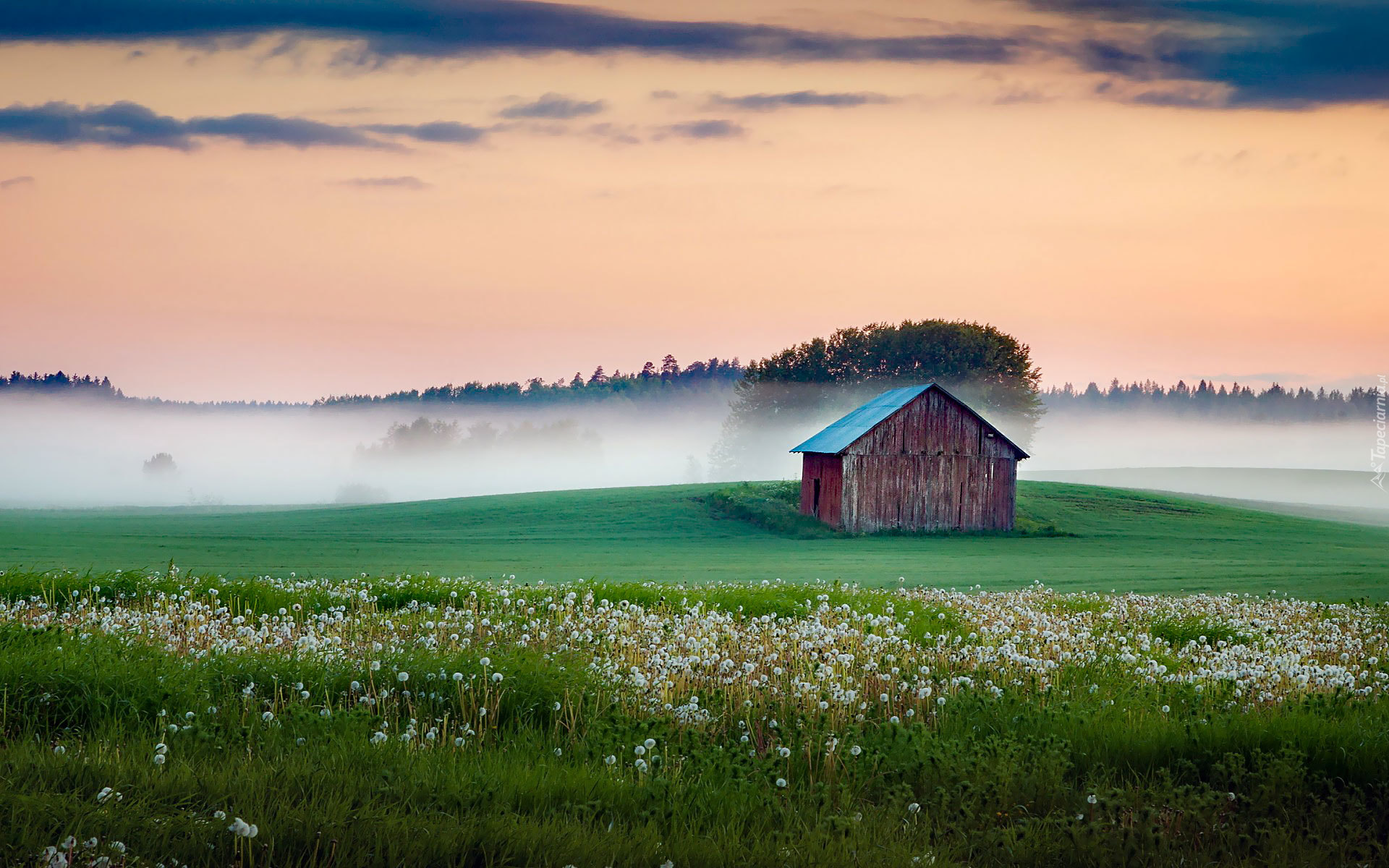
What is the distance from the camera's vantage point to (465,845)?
18.5 feet

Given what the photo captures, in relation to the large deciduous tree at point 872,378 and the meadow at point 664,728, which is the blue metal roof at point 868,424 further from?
the meadow at point 664,728

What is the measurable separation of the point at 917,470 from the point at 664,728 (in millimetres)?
48237

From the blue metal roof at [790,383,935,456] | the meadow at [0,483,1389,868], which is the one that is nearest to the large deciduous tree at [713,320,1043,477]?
the blue metal roof at [790,383,935,456]

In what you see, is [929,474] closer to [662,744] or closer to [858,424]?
[858,424]

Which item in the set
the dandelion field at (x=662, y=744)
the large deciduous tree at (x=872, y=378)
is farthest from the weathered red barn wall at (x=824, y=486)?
the dandelion field at (x=662, y=744)

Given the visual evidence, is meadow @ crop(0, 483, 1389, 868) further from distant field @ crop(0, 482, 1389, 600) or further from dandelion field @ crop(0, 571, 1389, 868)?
distant field @ crop(0, 482, 1389, 600)

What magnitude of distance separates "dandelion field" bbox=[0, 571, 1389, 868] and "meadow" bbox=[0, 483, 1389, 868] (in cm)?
3

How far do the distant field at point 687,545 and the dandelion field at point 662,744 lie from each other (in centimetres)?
1441

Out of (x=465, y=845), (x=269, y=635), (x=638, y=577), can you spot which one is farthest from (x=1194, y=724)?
(x=638, y=577)

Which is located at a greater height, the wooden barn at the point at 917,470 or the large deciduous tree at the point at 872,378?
the large deciduous tree at the point at 872,378

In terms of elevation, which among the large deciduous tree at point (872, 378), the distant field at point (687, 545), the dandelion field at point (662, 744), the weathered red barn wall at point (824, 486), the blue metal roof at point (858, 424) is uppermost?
the large deciduous tree at point (872, 378)

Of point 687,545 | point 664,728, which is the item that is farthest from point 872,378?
point 664,728

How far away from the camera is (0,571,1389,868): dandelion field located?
5789mm

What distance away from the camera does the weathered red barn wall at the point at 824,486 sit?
177 feet
